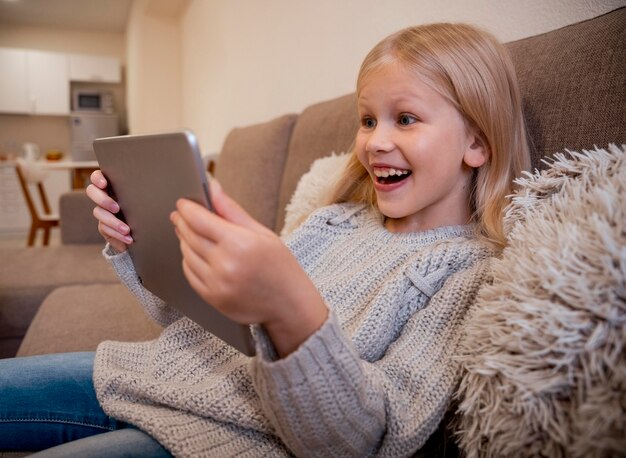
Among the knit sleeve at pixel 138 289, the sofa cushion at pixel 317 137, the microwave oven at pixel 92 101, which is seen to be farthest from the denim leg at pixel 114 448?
the microwave oven at pixel 92 101

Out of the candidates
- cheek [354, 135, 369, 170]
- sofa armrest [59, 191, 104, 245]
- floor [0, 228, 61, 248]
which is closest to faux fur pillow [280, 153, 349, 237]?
cheek [354, 135, 369, 170]

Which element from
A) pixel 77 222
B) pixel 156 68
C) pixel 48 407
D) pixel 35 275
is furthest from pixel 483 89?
pixel 156 68

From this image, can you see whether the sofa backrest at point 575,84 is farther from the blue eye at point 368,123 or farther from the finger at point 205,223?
the finger at point 205,223

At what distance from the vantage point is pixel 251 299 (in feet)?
1.48

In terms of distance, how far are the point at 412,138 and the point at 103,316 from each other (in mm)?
941

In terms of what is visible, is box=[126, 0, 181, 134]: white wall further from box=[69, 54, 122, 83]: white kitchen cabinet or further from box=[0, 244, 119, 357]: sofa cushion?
box=[0, 244, 119, 357]: sofa cushion

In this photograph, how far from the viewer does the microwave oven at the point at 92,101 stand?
19.2 feet

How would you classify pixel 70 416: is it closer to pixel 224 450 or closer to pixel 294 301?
pixel 224 450

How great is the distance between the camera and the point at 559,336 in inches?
17.0

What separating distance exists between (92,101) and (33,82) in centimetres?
68

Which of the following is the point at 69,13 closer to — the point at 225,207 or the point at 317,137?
the point at 317,137

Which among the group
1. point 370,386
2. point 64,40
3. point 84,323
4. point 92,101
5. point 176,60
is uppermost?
point 64,40

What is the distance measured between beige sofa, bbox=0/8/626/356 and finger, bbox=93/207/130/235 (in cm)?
43

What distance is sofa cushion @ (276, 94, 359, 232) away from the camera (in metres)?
1.21
